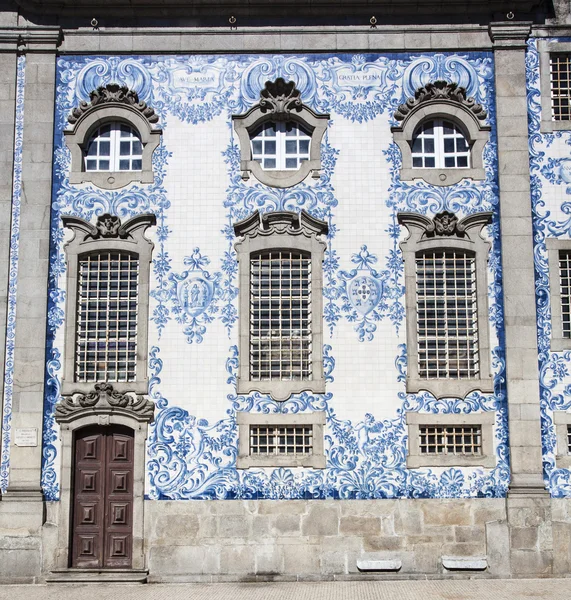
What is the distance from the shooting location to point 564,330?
15891 millimetres

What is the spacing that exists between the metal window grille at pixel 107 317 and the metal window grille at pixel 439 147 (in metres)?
5.31

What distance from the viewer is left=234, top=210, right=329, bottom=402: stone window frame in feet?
51.2

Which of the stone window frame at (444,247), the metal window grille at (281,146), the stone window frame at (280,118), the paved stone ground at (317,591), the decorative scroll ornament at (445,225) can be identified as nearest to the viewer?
the paved stone ground at (317,591)

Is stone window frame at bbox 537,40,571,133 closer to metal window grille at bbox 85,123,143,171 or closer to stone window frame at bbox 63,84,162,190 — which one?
stone window frame at bbox 63,84,162,190

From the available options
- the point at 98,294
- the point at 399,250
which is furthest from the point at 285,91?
the point at 98,294

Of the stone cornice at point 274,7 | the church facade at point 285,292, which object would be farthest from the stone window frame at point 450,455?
the stone cornice at point 274,7

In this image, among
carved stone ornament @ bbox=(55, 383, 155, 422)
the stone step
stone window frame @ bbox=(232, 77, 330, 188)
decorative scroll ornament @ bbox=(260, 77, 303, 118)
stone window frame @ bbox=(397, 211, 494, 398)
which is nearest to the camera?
the stone step

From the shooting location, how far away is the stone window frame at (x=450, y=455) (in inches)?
601

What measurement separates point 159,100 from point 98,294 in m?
3.60

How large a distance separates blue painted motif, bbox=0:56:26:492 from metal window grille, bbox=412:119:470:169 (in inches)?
272

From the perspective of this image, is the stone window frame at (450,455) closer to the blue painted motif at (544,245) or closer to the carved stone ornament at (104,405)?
the blue painted motif at (544,245)

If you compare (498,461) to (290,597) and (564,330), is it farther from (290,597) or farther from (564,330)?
(290,597)

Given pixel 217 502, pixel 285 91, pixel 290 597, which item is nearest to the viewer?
pixel 290 597

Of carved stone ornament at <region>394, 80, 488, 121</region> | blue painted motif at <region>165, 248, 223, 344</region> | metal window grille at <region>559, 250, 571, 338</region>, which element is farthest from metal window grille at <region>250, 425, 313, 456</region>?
carved stone ornament at <region>394, 80, 488, 121</region>
